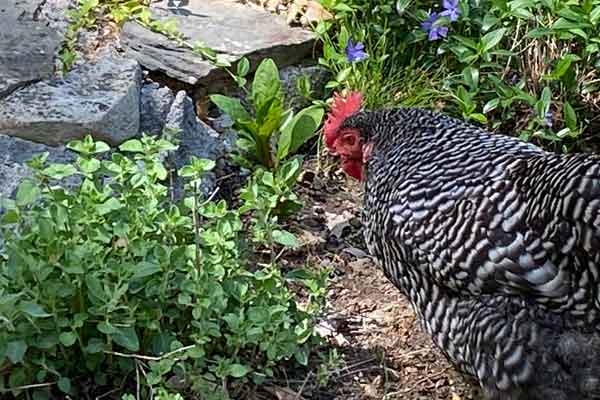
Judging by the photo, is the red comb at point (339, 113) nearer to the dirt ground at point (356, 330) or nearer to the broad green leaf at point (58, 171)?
the dirt ground at point (356, 330)

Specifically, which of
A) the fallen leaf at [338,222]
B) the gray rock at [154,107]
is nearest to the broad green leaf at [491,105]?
the fallen leaf at [338,222]

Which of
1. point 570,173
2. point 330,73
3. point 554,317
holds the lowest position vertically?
point 330,73

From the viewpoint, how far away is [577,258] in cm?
313

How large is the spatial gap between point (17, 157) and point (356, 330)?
1385mm

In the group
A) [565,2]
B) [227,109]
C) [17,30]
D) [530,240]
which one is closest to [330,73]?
[227,109]

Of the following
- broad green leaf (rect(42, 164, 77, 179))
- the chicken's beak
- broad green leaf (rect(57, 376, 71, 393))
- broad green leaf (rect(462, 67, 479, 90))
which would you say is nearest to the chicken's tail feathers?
the chicken's beak

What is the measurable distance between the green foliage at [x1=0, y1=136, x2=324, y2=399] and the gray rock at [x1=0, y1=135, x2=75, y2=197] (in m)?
0.34

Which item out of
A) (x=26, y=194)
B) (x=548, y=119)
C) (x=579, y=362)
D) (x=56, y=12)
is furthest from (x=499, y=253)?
(x=56, y=12)

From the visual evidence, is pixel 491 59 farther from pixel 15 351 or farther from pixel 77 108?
pixel 15 351

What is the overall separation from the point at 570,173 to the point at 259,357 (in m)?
1.19

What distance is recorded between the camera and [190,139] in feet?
15.5

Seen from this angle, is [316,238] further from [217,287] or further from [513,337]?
[513,337]

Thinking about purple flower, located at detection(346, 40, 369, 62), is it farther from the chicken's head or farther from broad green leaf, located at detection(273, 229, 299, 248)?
broad green leaf, located at detection(273, 229, 299, 248)

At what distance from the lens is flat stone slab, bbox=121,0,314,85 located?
194 inches
